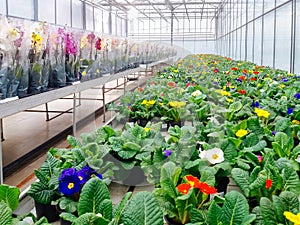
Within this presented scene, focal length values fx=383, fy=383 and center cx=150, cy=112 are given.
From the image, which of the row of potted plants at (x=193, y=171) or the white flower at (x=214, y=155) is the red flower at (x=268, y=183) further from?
the white flower at (x=214, y=155)

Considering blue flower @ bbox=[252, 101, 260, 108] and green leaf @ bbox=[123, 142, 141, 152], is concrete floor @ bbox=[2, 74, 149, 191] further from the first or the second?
blue flower @ bbox=[252, 101, 260, 108]

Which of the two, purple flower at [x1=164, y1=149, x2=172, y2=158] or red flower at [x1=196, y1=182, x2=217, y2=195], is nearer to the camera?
red flower at [x1=196, y1=182, x2=217, y2=195]

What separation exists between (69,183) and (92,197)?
0.29m

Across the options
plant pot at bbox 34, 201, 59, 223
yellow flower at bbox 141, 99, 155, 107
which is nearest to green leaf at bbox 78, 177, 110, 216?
plant pot at bbox 34, 201, 59, 223

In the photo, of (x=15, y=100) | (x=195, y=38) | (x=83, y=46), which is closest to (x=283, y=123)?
(x=15, y=100)

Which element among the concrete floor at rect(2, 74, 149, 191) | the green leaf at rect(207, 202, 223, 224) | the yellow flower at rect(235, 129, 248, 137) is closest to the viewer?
the green leaf at rect(207, 202, 223, 224)

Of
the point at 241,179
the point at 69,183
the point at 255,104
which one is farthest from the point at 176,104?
the point at 69,183

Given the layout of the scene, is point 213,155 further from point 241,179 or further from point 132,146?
point 132,146

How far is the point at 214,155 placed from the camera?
1.66 meters

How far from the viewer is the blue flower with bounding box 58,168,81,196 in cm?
144

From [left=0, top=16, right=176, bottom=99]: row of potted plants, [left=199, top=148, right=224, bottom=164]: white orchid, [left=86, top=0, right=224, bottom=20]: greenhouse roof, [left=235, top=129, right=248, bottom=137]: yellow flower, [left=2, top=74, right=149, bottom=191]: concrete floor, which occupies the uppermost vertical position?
[left=86, top=0, right=224, bottom=20]: greenhouse roof

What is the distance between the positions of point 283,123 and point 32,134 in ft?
11.2

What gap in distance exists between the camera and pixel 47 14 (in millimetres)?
12945

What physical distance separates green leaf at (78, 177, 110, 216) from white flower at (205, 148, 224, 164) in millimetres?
591
